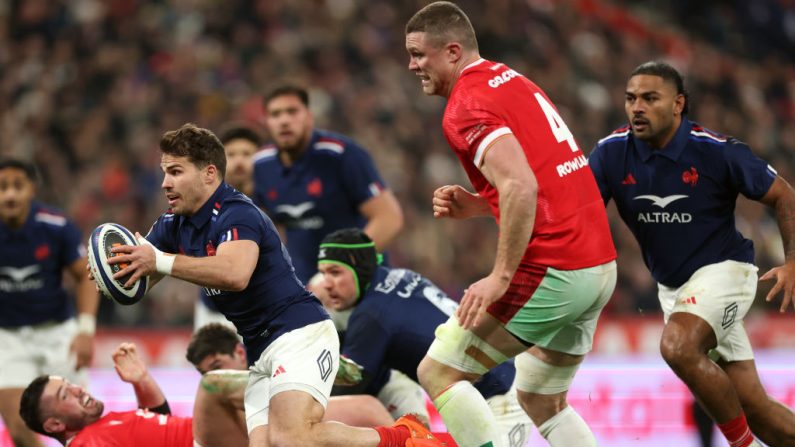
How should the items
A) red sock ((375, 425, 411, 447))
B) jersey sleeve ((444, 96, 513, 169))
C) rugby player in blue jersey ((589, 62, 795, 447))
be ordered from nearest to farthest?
jersey sleeve ((444, 96, 513, 169)), red sock ((375, 425, 411, 447)), rugby player in blue jersey ((589, 62, 795, 447))

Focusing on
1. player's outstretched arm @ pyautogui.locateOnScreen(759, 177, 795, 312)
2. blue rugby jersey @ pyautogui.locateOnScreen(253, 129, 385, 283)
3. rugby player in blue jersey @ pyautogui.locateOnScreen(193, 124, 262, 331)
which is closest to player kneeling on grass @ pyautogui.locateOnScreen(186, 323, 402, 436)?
blue rugby jersey @ pyautogui.locateOnScreen(253, 129, 385, 283)

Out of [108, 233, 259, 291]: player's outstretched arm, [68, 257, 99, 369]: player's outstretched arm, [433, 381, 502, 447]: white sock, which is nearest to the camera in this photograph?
[108, 233, 259, 291]: player's outstretched arm

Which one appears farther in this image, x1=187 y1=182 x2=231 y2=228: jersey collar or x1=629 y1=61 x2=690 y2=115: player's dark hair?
x1=629 y1=61 x2=690 y2=115: player's dark hair

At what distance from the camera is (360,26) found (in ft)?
52.7

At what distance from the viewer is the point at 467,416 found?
15.8ft

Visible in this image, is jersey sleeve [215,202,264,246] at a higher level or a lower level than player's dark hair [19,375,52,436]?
higher

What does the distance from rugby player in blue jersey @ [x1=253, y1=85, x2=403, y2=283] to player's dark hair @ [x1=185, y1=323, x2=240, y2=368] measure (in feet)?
4.81

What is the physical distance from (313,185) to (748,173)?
341cm

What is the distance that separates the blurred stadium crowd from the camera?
1372 centimetres

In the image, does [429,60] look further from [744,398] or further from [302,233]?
[302,233]

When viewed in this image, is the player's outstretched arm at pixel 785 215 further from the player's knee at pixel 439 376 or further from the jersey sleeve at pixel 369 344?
the jersey sleeve at pixel 369 344

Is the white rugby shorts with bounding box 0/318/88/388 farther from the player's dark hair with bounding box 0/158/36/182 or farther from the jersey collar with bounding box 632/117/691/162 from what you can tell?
the jersey collar with bounding box 632/117/691/162

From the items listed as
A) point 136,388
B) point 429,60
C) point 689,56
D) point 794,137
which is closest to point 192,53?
point 689,56

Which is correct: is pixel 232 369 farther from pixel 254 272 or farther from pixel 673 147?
pixel 673 147
